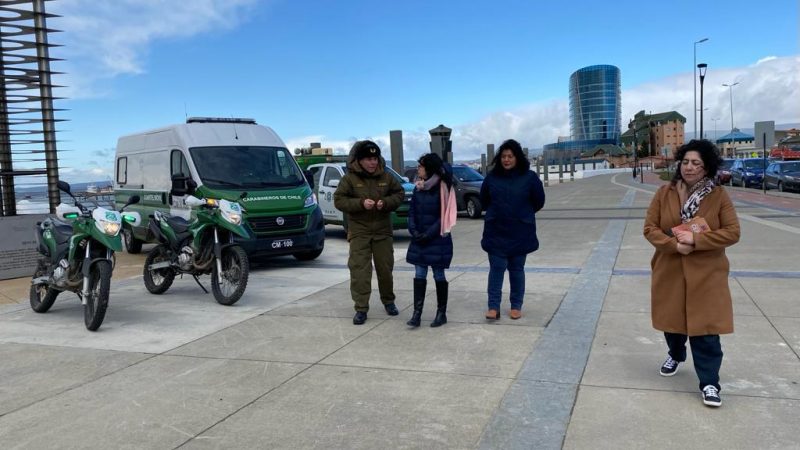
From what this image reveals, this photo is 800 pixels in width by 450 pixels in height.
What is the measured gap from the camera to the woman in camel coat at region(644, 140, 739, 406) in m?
3.50

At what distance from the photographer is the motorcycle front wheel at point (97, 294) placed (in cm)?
574

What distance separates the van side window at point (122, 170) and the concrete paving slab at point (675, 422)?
35.3 feet

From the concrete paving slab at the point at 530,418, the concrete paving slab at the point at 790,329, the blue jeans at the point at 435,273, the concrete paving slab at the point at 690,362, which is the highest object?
the blue jeans at the point at 435,273

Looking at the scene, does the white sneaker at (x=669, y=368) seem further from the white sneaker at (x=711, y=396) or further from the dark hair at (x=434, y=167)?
the dark hair at (x=434, y=167)

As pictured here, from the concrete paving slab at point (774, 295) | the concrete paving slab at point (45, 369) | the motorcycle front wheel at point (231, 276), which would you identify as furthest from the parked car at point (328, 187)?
the concrete paving slab at point (45, 369)

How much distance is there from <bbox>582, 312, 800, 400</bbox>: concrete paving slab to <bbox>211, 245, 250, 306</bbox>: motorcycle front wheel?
3.91 metres

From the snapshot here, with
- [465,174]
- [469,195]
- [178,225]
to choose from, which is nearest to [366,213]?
[178,225]

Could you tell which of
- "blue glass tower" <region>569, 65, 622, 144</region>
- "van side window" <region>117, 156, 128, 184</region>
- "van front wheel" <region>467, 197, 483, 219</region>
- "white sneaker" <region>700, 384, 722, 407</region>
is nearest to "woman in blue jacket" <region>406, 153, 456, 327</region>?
"white sneaker" <region>700, 384, 722, 407</region>

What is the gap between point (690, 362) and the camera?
174 inches

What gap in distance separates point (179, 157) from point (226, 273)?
3.70 m

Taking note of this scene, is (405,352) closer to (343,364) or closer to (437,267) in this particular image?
(343,364)

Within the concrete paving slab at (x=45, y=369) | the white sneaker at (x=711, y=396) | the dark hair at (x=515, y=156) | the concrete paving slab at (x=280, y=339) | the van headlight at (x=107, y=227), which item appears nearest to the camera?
the white sneaker at (x=711, y=396)

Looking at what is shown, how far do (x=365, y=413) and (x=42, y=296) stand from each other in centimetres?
516

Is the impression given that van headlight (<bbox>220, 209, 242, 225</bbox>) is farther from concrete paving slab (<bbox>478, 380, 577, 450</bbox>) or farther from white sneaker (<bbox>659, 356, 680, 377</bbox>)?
white sneaker (<bbox>659, 356, 680, 377</bbox>)
